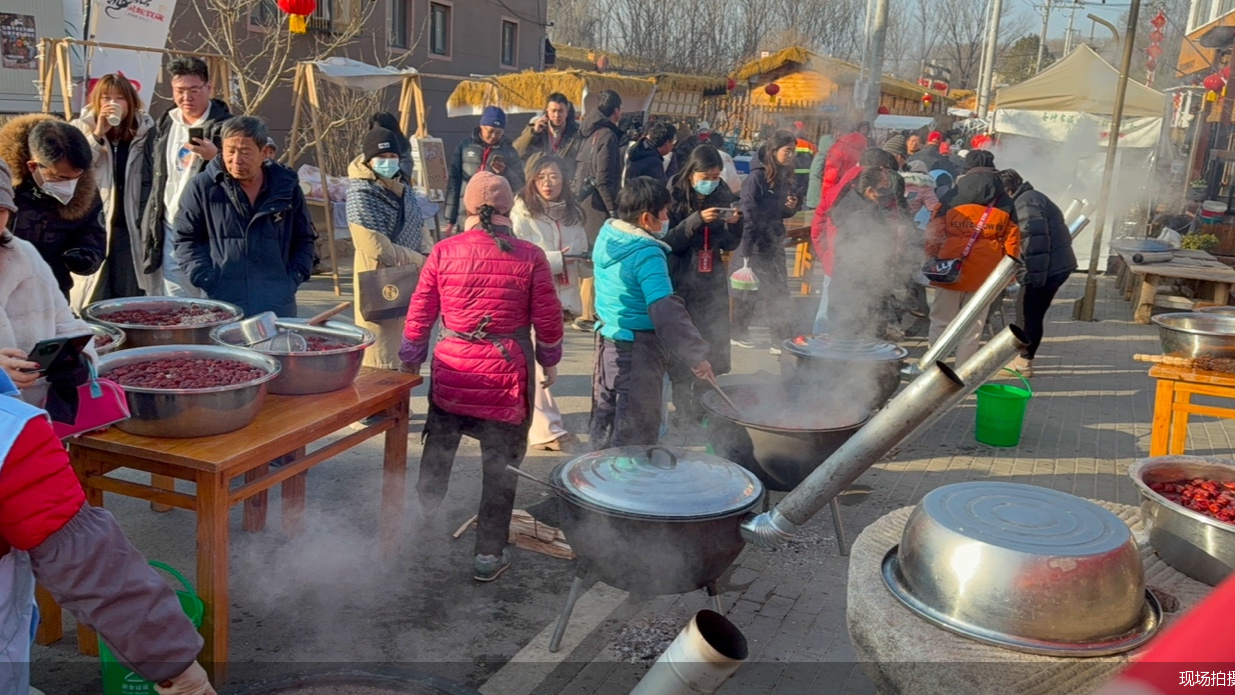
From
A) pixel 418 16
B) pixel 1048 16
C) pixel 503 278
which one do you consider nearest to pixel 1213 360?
pixel 503 278

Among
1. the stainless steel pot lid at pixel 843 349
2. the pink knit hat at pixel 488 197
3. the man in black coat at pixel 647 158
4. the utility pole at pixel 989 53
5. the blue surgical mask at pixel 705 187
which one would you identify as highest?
the utility pole at pixel 989 53

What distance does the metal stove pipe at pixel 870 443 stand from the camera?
2.14 metres

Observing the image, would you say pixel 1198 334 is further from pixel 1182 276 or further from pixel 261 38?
pixel 261 38

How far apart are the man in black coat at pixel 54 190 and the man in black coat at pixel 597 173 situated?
4979 millimetres

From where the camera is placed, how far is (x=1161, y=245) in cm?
1248

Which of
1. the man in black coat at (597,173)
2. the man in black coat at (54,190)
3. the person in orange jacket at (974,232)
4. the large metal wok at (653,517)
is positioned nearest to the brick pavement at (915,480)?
the large metal wok at (653,517)

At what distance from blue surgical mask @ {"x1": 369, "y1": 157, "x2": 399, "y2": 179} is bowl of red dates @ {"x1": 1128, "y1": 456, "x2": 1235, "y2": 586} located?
14.4 ft

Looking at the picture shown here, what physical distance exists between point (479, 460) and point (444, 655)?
2.31m

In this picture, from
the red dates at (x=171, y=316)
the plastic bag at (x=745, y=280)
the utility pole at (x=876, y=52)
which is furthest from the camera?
the utility pole at (x=876, y=52)

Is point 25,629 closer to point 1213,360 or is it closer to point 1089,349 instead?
point 1213,360

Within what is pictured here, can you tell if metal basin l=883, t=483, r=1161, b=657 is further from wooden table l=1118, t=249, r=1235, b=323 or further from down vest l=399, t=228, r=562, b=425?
wooden table l=1118, t=249, r=1235, b=323

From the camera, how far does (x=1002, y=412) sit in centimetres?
684

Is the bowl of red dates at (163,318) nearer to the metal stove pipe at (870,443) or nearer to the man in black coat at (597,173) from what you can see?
the metal stove pipe at (870,443)

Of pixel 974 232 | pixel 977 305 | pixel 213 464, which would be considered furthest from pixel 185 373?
pixel 974 232
